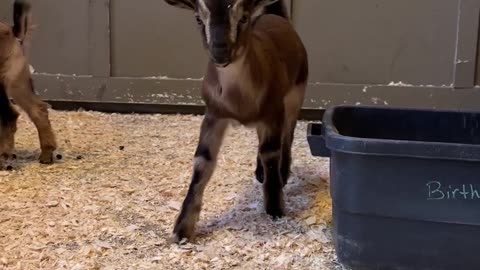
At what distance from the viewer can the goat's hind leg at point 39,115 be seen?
2752 millimetres

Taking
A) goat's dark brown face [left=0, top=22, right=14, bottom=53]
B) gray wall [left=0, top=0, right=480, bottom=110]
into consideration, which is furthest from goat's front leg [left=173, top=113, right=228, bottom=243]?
gray wall [left=0, top=0, right=480, bottom=110]

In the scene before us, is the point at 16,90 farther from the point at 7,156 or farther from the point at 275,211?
the point at 275,211

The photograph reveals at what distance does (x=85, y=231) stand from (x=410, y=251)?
100 centimetres

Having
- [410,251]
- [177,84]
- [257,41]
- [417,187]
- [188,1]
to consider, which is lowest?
[177,84]

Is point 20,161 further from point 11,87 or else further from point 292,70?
point 292,70

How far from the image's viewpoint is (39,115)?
2812mm

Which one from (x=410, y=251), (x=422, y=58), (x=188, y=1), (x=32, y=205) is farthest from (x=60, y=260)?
(x=422, y=58)

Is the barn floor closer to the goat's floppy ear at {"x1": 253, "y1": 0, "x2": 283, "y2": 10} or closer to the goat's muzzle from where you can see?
the goat's muzzle

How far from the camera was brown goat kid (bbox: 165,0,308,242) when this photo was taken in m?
1.83

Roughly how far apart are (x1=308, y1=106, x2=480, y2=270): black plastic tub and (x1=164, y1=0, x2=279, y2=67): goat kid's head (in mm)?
356

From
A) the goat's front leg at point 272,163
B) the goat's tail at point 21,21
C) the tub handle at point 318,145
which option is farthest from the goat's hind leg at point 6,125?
the tub handle at point 318,145

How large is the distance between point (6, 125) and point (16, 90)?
191 millimetres

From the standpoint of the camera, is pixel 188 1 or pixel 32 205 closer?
pixel 188 1

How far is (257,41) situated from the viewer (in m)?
2.14
